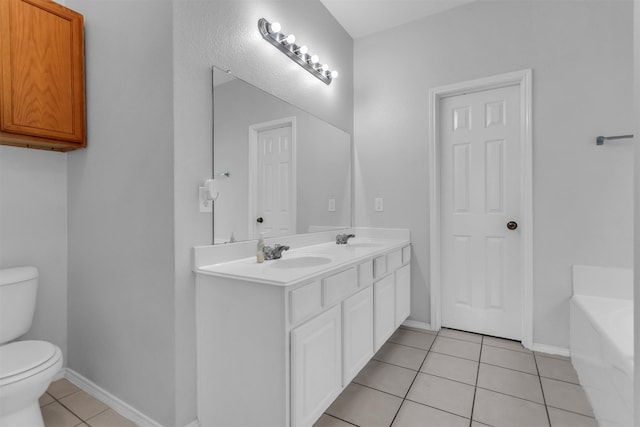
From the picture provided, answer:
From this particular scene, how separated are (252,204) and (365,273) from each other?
78cm

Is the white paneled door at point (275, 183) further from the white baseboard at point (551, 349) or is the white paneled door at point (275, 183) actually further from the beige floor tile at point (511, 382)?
the white baseboard at point (551, 349)

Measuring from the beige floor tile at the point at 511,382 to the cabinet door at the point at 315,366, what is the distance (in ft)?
3.25

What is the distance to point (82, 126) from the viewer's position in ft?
5.80

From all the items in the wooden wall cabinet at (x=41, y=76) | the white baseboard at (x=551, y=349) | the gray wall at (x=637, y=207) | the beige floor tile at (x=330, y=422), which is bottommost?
the beige floor tile at (x=330, y=422)

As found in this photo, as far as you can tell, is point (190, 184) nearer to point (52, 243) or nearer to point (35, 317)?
point (52, 243)

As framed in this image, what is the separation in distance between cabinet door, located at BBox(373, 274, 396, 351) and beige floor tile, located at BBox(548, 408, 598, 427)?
922 mm

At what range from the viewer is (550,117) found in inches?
87.2

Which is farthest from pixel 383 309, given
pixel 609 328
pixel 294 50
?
pixel 294 50

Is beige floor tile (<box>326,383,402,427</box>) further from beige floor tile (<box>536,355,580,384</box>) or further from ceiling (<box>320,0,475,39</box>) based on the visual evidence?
ceiling (<box>320,0,475,39</box>)

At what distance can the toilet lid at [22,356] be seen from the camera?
50.6 inches

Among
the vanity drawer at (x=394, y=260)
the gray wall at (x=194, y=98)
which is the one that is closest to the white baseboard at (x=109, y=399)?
the gray wall at (x=194, y=98)

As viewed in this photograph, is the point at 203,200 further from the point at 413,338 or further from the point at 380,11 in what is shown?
the point at 380,11

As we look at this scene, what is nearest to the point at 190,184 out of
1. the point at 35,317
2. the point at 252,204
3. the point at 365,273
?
the point at 252,204

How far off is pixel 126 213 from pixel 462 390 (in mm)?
2093
